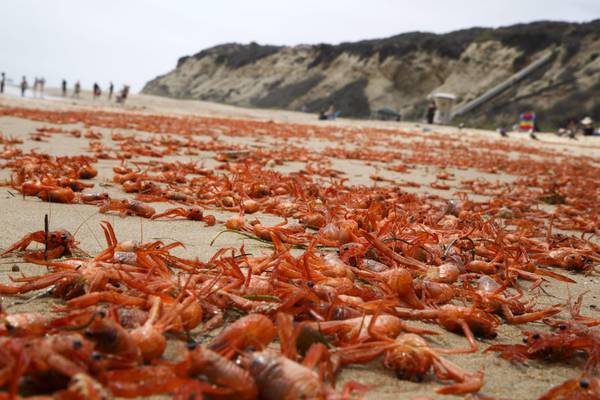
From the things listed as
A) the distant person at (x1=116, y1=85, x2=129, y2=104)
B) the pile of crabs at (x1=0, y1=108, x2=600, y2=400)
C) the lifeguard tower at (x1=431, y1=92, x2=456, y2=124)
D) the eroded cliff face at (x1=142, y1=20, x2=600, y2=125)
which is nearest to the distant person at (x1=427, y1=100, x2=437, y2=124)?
the lifeguard tower at (x1=431, y1=92, x2=456, y2=124)

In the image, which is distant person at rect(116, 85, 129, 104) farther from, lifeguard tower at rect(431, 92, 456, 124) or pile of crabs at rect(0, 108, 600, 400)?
pile of crabs at rect(0, 108, 600, 400)

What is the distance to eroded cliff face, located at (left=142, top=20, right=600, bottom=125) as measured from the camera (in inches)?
1510

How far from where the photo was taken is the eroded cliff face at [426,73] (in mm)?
38344

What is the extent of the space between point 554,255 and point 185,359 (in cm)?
257

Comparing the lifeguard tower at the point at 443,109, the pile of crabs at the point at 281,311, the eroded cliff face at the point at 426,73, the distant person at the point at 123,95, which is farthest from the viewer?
the lifeguard tower at the point at 443,109

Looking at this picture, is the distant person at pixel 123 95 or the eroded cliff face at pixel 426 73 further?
the eroded cliff face at pixel 426 73

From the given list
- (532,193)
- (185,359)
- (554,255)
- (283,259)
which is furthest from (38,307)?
(532,193)

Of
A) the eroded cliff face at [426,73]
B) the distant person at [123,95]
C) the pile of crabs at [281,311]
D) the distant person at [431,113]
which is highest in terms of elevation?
the eroded cliff face at [426,73]

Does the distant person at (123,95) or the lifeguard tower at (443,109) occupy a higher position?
the lifeguard tower at (443,109)

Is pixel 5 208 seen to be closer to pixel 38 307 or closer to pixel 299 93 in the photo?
pixel 38 307

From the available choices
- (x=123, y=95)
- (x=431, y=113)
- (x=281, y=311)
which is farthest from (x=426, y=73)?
(x=281, y=311)

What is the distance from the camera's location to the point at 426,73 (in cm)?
5100

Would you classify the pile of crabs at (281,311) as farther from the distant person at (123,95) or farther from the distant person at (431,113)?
the distant person at (431,113)

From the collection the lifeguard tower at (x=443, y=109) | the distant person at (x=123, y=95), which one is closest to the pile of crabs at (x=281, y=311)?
the distant person at (x=123, y=95)
